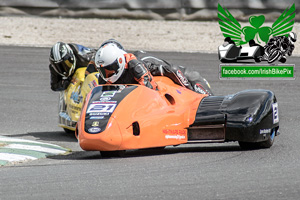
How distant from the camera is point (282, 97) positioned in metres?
13.0

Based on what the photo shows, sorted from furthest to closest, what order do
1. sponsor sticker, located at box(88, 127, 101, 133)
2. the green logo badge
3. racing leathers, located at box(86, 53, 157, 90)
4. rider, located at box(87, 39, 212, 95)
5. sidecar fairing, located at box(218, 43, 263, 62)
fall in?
1. the green logo badge
2. sidecar fairing, located at box(218, 43, 263, 62)
3. rider, located at box(87, 39, 212, 95)
4. racing leathers, located at box(86, 53, 157, 90)
5. sponsor sticker, located at box(88, 127, 101, 133)

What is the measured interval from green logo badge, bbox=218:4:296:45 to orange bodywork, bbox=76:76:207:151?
9.58 m

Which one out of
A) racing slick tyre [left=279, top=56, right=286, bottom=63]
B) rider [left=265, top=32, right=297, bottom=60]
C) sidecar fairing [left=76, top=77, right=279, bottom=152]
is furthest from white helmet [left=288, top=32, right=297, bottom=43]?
sidecar fairing [left=76, top=77, right=279, bottom=152]

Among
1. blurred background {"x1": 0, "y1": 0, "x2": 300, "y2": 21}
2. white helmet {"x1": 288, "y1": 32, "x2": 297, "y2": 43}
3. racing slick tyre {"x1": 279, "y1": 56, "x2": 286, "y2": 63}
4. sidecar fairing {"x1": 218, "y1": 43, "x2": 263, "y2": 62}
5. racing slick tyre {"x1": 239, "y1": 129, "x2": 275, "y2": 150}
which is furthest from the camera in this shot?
blurred background {"x1": 0, "y1": 0, "x2": 300, "y2": 21}

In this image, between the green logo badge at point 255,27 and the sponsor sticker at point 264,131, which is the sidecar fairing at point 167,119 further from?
the green logo badge at point 255,27

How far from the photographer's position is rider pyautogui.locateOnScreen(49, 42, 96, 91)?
996 cm

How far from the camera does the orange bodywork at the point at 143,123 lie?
7324 millimetres

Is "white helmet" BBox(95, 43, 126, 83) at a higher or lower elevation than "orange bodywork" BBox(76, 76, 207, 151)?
higher

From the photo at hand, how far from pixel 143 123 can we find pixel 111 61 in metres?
1.00

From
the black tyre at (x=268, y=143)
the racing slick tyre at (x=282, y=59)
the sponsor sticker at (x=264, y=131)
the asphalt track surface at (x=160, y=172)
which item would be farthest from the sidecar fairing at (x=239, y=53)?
the sponsor sticker at (x=264, y=131)

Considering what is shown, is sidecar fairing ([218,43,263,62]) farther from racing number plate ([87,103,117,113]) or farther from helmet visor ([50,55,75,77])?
racing number plate ([87,103,117,113])

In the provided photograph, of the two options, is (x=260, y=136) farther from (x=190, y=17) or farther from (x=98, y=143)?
(x=190, y=17)

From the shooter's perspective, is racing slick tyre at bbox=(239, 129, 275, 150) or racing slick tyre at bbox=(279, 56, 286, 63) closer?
racing slick tyre at bbox=(239, 129, 275, 150)

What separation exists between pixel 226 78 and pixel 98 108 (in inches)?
314
